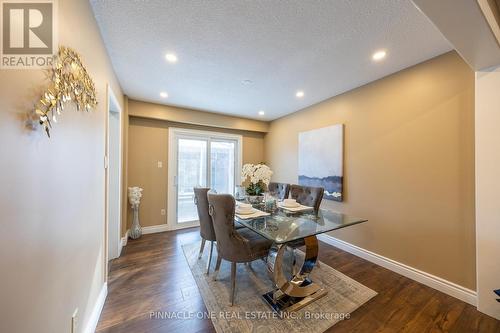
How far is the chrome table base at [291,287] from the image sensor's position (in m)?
1.76

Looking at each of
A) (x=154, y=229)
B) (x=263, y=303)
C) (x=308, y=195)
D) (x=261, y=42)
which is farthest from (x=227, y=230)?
(x=154, y=229)

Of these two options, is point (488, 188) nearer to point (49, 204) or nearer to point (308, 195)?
point (308, 195)

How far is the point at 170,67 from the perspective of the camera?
7.61 ft

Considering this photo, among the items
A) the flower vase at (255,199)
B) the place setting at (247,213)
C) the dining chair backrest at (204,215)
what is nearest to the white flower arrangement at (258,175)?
the flower vase at (255,199)

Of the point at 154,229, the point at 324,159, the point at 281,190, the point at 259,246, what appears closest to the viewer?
the point at 259,246

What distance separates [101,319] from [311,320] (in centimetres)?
178

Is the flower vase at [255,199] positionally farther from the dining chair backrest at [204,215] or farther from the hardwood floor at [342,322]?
the hardwood floor at [342,322]

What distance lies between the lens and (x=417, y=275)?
7.11 feet

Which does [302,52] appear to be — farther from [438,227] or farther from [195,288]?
[195,288]

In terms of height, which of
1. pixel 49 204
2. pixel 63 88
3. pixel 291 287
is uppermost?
pixel 63 88

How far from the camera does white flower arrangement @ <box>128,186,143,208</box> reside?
3334 millimetres

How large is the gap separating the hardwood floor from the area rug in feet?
0.26

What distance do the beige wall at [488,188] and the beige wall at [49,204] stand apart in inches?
121

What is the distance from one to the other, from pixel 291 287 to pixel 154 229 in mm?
2968
